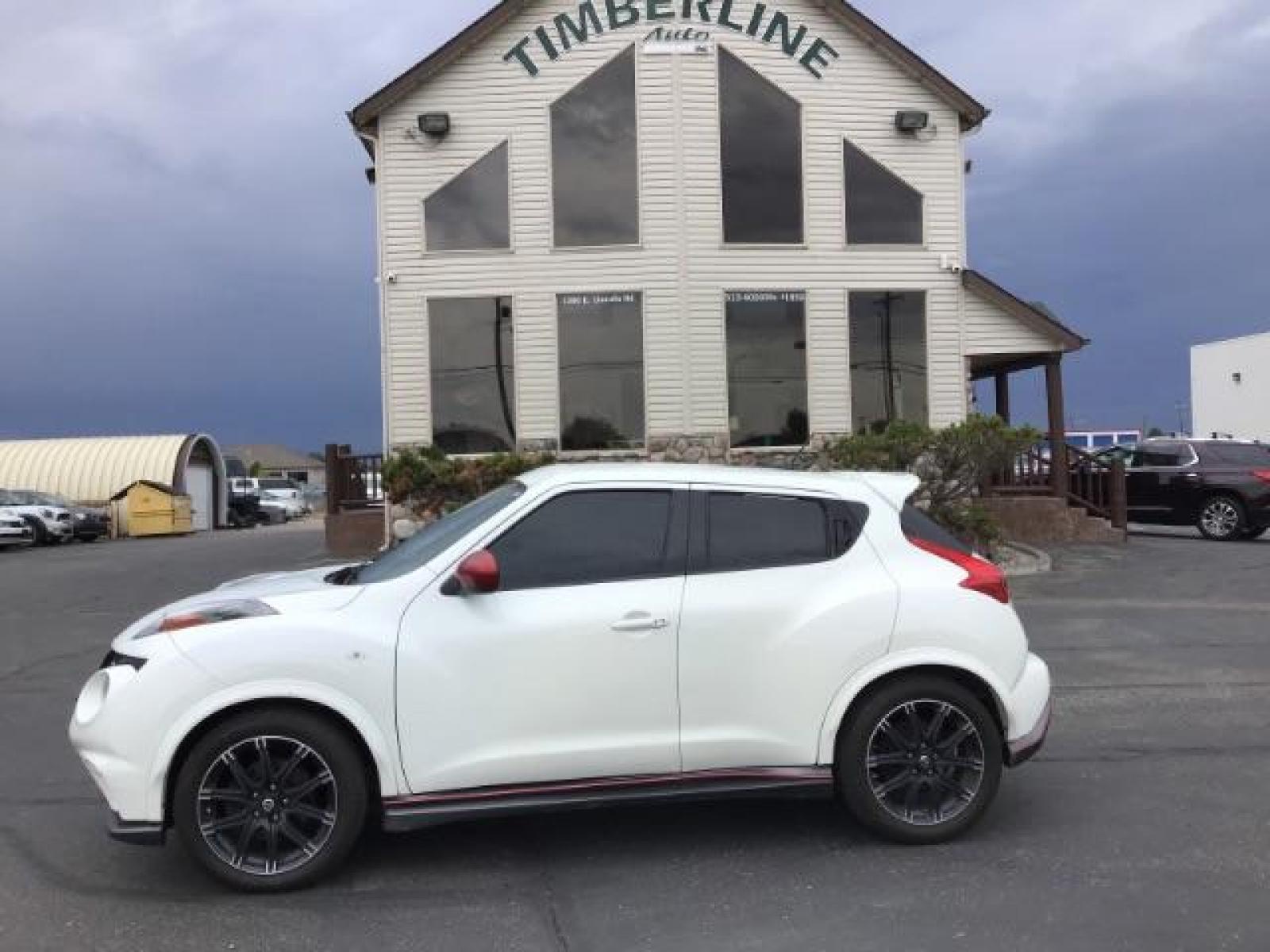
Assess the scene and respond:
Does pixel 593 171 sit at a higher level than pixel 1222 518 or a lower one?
higher

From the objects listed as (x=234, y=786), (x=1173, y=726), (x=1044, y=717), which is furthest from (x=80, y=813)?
(x=1173, y=726)

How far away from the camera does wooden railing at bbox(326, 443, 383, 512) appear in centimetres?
1862

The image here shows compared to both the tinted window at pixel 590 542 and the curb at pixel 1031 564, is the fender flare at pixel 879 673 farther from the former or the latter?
the curb at pixel 1031 564

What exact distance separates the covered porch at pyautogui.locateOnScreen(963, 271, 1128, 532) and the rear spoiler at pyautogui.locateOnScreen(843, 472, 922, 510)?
493 inches

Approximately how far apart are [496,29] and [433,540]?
550 inches

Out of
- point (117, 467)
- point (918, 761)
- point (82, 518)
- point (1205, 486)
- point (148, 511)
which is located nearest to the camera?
point (918, 761)

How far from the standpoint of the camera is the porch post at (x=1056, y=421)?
18.5 m

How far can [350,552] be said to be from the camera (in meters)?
18.8

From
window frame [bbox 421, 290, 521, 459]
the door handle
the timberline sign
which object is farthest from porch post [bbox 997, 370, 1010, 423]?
the door handle

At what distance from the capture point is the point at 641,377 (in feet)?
57.1

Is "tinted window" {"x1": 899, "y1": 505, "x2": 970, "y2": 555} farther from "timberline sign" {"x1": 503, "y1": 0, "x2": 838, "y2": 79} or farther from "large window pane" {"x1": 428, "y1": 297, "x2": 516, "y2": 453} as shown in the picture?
"timberline sign" {"x1": 503, "y1": 0, "x2": 838, "y2": 79}

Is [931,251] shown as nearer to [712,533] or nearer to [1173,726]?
[1173,726]

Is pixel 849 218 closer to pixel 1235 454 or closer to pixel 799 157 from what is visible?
pixel 799 157

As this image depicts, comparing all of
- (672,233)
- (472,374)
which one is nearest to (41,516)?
(472,374)
